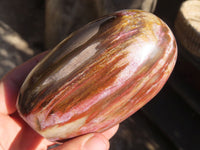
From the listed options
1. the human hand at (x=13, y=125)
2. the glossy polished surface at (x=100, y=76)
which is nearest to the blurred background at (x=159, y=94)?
the human hand at (x=13, y=125)

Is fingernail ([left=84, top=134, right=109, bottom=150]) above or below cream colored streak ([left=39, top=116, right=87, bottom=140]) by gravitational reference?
below

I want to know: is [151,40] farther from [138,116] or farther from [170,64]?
[138,116]

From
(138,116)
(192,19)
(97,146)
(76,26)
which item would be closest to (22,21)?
(76,26)

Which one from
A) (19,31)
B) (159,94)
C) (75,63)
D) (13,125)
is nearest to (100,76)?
(75,63)

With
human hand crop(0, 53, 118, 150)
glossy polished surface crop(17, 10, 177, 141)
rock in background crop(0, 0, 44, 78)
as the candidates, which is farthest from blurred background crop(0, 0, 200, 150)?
glossy polished surface crop(17, 10, 177, 141)

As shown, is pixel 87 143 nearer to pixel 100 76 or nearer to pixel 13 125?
pixel 100 76

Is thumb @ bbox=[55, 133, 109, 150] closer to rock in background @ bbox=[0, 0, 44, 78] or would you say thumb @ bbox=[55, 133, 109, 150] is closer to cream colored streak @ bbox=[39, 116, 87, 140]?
cream colored streak @ bbox=[39, 116, 87, 140]

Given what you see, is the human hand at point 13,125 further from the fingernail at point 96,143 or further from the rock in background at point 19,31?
the rock in background at point 19,31
